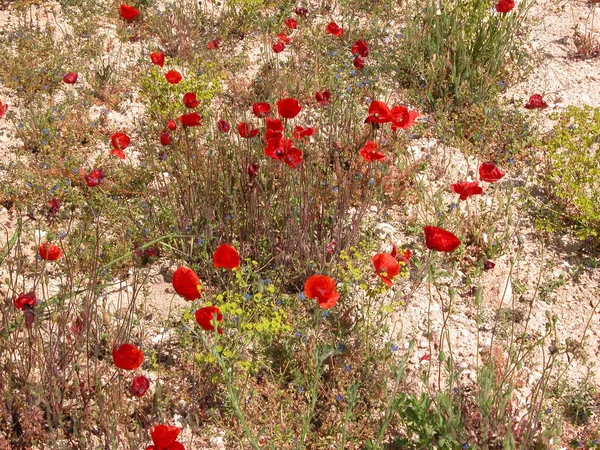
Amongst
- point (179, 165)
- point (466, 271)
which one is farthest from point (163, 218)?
point (466, 271)

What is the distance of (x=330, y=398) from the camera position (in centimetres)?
296

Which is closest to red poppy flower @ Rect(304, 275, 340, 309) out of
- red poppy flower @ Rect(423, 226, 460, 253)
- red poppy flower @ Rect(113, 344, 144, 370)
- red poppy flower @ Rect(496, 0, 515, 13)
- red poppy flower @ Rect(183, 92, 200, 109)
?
red poppy flower @ Rect(423, 226, 460, 253)

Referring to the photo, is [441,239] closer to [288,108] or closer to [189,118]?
[288,108]

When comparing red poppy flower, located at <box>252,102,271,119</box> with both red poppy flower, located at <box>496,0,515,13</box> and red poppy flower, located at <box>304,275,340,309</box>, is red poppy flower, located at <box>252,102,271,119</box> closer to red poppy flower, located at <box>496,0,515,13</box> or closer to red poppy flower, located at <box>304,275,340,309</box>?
red poppy flower, located at <box>304,275,340,309</box>

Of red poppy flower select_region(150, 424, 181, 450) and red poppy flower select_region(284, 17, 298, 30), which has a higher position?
red poppy flower select_region(284, 17, 298, 30)

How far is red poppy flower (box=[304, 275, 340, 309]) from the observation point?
2.63 m

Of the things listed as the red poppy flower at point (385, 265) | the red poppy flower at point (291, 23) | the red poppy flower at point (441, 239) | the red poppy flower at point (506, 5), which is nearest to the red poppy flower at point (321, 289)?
the red poppy flower at point (385, 265)

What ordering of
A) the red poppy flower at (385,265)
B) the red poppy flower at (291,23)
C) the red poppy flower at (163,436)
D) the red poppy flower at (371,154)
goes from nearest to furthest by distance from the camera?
the red poppy flower at (163,436)
the red poppy flower at (385,265)
the red poppy flower at (371,154)
the red poppy flower at (291,23)

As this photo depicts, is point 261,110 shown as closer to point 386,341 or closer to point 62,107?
point 386,341

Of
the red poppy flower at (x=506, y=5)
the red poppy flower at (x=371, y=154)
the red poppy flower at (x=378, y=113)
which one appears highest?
the red poppy flower at (x=506, y=5)

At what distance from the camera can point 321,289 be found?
2.64m

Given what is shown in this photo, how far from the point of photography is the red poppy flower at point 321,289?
263 centimetres

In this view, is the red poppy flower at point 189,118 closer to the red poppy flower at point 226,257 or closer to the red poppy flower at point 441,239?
the red poppy flower at point 226,257

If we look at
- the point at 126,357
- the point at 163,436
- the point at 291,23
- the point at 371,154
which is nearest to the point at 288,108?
the point at 371,154
